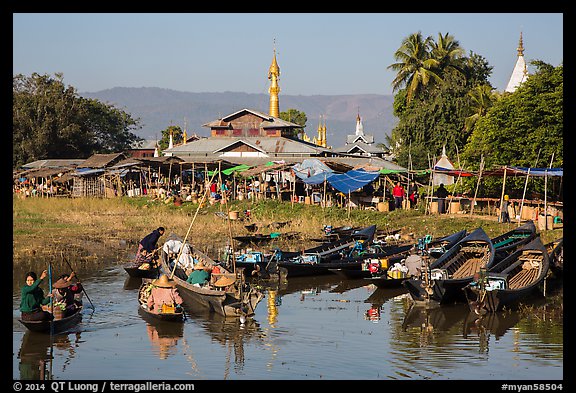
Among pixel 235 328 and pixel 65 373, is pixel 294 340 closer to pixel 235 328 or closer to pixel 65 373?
pixel 235 328

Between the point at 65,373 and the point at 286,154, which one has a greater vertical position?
the point at 286,154

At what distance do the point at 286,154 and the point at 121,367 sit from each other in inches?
1495

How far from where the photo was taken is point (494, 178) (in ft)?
109

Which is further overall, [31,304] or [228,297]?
[228,297]

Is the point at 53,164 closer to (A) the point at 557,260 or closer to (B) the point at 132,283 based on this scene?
(B) the point at 132,283

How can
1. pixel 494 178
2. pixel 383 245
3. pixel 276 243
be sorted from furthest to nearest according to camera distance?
pixel 494 178 → pixel 276 243 → pixel 383 245

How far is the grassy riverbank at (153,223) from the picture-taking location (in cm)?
2870

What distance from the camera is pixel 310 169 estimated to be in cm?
3962

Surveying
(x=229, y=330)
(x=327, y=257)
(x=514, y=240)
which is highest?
(x=514, y=240)

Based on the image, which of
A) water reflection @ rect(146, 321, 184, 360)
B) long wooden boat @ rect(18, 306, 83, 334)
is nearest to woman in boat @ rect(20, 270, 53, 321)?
long wooden boat @ rect(18, 306, 83, 334)

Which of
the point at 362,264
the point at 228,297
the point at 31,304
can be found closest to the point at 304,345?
the point at 228,297

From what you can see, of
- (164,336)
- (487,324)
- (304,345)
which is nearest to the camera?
(304,345)

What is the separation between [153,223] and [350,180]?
8566 millimetres

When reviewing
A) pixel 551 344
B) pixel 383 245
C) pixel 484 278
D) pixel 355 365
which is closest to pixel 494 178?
pixel 383 245
